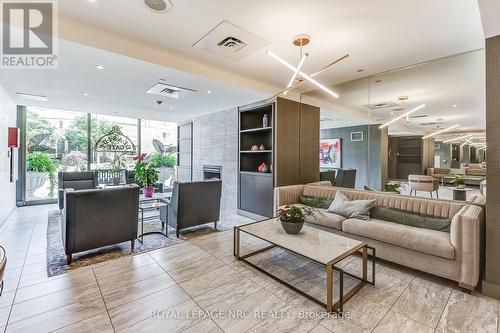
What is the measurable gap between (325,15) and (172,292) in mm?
3201

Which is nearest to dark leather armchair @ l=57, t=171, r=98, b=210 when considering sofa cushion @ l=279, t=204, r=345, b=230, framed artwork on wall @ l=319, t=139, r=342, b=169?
sofa cushion @ l=279, t=204, r=345, b=230

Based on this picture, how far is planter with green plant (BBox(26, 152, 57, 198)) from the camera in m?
5.91

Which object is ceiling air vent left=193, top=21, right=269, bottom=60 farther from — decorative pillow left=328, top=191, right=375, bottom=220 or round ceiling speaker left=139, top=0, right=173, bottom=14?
decorative pillow left=328, top=191, right=375, bottom=220

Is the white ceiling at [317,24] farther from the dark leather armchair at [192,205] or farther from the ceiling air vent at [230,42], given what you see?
the dark leather armchair at [192,205]

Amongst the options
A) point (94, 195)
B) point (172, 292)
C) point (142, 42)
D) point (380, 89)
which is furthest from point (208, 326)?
point (380, 89)

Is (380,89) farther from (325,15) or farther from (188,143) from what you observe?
(188,143)

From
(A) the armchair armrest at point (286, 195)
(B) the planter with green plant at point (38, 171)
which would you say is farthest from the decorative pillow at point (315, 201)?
(B) the planter with green plant at point (38, 171)

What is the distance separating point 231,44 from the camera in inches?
114

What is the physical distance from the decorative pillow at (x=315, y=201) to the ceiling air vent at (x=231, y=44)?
279 cm

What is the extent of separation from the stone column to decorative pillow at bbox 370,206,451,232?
16.3 inches

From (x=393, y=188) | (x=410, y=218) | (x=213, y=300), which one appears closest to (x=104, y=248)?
(x=213, y=300)

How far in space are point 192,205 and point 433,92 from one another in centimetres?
447

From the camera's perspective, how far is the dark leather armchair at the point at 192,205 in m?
3.60

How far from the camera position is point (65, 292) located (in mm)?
2178
